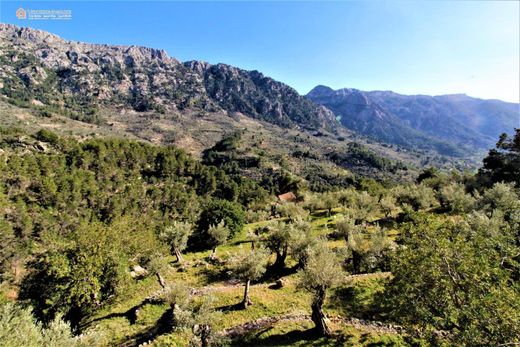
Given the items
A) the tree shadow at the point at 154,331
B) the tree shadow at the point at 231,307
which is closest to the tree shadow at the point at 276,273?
the tree shadow at the point at 231,307

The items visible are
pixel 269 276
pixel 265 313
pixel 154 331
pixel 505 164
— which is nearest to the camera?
pixel 154 331

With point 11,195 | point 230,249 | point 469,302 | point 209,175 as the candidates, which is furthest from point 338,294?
point 209,175

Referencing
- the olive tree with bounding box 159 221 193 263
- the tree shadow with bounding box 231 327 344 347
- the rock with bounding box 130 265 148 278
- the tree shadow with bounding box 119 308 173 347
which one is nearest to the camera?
the tree shadow with bounding box 231 327 344 347

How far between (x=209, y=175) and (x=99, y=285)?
99.5 meters

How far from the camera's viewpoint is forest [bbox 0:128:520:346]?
15134mm

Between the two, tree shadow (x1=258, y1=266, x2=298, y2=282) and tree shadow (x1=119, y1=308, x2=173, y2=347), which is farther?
tree shadow (x1=258, y1=266, x2=298, y2=282)

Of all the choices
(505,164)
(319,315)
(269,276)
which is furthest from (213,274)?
(505,164)

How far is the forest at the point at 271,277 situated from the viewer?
15134 millimetres

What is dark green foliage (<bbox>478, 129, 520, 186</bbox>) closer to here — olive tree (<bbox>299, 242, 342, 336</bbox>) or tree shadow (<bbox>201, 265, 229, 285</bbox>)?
olive tree (<bbox>299, 242, 342, 336</bbox>)

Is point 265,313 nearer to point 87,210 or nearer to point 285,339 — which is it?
point 285,339

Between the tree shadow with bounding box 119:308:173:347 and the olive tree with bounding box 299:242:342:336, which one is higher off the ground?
the olive tree with bounding box 299:242:342:336

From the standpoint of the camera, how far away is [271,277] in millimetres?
36531

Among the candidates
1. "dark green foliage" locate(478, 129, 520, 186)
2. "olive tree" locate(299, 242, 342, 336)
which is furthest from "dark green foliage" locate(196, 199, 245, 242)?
"dark green foliage" locate(478, 129, 520, 186)

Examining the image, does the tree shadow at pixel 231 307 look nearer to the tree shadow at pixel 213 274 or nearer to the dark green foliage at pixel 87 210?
the tree shadow at pixel 213 274
